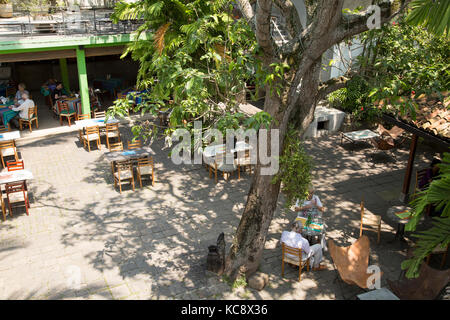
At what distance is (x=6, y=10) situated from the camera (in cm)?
1736

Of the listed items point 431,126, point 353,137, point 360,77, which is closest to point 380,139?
point 353,137

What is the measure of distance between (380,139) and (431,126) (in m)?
4.81

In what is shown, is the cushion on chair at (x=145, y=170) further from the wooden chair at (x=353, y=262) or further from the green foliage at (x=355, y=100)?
the green foliage at (x=355, y=100)

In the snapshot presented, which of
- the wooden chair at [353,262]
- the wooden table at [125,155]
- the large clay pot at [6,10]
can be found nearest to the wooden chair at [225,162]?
the wooden table at [125,155]

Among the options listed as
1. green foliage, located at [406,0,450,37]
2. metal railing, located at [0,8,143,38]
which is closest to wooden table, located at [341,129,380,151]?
metal railing, located at [0,8,143,38]

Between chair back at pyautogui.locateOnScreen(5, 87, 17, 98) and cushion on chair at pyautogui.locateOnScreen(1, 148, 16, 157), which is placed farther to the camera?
chair back at pyautogui.locateOnScreen(5, 87, 17, 98)

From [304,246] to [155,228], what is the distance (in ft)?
11.1

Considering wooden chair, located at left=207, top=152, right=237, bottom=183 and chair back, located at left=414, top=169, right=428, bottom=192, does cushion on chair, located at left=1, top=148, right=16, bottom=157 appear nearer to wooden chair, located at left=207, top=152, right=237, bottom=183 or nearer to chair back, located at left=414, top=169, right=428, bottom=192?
wooden chair, located at left=207, top=152, right=237, bottom=183

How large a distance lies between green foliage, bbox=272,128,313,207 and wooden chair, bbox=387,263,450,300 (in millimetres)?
2200

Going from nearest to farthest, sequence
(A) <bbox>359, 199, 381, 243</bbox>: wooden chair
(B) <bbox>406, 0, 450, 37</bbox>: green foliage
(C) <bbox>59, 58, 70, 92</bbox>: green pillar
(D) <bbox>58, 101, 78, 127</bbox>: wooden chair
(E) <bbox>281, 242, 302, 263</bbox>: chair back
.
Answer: (B) <bbox>406, 0, 450, 37</bbox>: green foliage, (E) <bbox>281, 242, 302, 263</bbox>: chair back, (A) <bbox>359, 199, 381, 243</bbox>: wooden chair, (D) <bbox>58, 101, 78, 127</bbox>: wooden chair, (C) <bbox>59, 58, 70, 92</bbox>: green pillar

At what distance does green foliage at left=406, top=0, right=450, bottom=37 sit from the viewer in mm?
4715

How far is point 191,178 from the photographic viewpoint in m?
12.1

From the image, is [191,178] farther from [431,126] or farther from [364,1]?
[364,1]

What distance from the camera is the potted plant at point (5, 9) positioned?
56.4 feet
